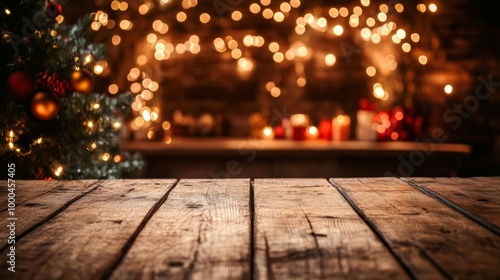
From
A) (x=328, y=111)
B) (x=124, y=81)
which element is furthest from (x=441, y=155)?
(x=124, y=81)

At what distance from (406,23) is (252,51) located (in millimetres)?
1256

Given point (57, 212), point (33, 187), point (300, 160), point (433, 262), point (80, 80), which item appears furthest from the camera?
point (300, 160)

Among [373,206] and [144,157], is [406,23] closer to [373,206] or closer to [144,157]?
[144,157]

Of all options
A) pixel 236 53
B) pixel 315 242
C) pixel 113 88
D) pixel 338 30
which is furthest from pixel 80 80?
pixel 338 30

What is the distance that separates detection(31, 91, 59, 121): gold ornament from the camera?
2.00 m

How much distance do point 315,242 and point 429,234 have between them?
0.23 metres

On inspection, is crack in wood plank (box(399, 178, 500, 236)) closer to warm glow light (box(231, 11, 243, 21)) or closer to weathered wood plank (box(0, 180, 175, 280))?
weathered wood plank (box(0, 180, 175, 280))

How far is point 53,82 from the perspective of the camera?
2.11 m

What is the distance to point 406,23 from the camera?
4566 mm

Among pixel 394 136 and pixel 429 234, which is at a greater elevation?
pixel 394 136

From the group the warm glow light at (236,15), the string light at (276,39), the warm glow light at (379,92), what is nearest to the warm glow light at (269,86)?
the string light at (276,39)

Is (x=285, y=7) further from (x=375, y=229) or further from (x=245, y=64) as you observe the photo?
(x=375, y=229)

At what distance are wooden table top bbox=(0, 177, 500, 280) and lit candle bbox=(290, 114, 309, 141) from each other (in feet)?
9.12

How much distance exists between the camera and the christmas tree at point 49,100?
2.01m
